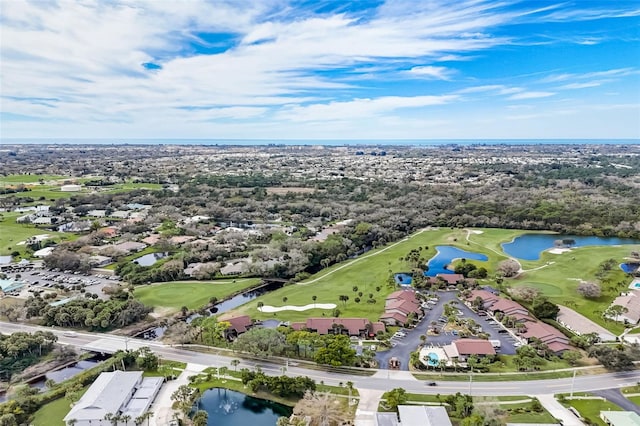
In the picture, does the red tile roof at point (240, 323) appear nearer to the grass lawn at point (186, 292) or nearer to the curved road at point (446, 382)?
the curved road at point (446, 382)

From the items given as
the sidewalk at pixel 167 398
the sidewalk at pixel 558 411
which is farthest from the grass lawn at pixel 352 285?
the sidewalk at pixel 558 411

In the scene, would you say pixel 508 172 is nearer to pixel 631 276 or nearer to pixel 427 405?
pixel 631 276

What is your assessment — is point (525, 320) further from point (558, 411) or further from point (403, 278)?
point (403, 278)

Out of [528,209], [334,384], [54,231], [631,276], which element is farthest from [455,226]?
[54,231]

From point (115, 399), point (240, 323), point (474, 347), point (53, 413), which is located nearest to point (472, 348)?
point (474, 347)

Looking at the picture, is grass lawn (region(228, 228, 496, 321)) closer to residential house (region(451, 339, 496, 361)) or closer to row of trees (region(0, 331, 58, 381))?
residential house (region(451, 339, 496, 361))
